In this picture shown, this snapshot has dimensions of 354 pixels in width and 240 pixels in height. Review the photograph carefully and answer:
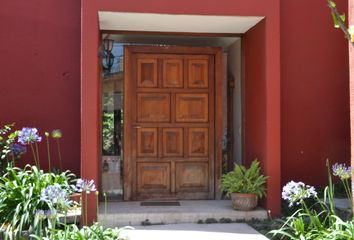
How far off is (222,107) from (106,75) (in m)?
1.78

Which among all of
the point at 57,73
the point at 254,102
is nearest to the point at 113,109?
the point at 57,73

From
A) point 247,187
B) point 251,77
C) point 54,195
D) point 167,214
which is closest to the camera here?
point 54,195

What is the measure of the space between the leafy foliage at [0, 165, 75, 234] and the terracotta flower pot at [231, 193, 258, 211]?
216 centimetres

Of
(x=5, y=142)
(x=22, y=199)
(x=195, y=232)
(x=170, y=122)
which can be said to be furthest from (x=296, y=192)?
(x=5, y=142)

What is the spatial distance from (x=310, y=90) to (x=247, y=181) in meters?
1.73

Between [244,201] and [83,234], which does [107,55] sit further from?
[83,234]

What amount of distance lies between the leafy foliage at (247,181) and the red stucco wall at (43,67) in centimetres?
211

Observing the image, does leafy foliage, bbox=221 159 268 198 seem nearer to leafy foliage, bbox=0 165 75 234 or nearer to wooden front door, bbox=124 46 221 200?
wooden front door, bbox=124 46 221 200

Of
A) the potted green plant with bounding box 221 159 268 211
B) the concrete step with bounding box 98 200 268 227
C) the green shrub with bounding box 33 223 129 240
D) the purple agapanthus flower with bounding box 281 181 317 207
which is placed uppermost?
the purple agapanthus flower with bounding box 281 181 317 207

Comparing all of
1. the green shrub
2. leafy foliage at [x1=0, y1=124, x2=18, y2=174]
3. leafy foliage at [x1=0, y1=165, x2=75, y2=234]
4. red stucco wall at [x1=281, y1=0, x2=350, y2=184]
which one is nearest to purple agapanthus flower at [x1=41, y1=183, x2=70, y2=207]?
the green shrub

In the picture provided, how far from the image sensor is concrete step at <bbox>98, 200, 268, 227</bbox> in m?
5.79

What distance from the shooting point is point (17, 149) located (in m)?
5.88

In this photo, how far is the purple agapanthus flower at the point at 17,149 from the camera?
19.3ft

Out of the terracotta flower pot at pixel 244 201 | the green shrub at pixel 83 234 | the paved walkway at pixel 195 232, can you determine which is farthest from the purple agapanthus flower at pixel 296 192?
the terracotta flower pot at pixel 244 201
